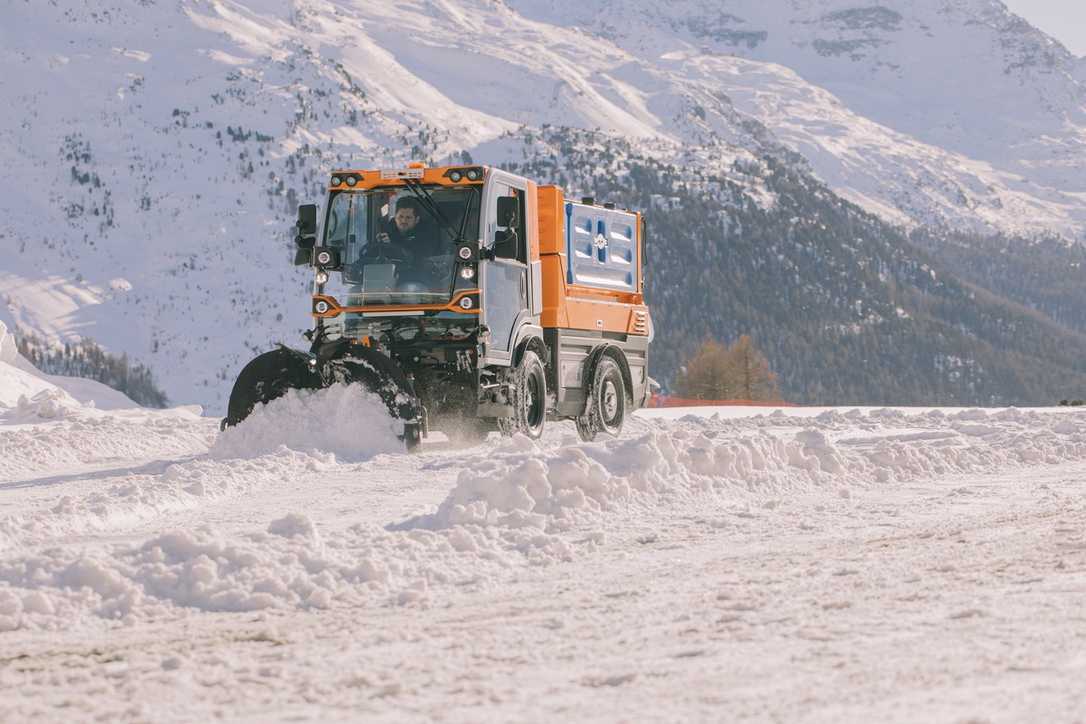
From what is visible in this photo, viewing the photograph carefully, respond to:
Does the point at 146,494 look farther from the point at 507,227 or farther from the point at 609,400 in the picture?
the point at 609,400

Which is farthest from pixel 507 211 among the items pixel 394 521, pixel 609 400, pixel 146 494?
pixel 394 521

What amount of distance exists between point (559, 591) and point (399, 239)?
26.8 feet

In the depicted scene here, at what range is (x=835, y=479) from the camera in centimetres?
1145

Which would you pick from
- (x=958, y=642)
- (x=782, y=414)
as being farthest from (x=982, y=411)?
(x=958, y=642)

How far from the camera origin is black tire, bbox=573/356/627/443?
16.3 m

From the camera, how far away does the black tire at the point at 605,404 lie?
1634cm

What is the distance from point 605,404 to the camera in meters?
16.7

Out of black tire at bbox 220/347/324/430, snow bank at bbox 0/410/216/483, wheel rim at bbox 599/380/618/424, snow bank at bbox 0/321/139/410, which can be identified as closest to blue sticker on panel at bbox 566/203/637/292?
wheel rim at bbox 599/380/618/424

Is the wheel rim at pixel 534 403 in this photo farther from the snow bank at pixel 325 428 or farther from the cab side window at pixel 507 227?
the snow bank at pixel 325 428

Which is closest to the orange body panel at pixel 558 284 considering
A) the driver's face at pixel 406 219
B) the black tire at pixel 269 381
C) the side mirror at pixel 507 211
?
the side mirror at pixel 507 211

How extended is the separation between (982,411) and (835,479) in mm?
12370

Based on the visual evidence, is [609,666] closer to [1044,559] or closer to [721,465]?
[1044,559]

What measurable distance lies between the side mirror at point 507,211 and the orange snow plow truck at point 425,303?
1cm

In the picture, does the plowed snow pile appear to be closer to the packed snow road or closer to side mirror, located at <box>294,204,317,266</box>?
the packed snow road
